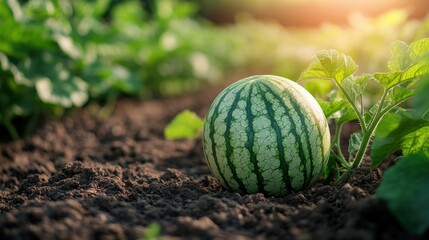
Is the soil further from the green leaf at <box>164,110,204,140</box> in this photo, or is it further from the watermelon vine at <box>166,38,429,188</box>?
the green leaf at <box>164,110,204,140</box>

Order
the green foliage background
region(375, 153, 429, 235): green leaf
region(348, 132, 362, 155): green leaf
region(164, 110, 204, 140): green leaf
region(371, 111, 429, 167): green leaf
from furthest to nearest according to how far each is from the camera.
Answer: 1. the green foliage background
2. region(164, 110, 204, 140): green leaf
3. region(348, 132, 362, 155): green leaf
4. region(371, 111, 429, 167): green leaf
5. region(375, 153, 429, 235): green leaf

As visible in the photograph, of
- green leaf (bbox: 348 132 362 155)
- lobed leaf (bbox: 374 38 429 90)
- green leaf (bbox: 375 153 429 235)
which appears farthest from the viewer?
green leaf (bbox: 348 132 362 155)

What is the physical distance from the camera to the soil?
222 cm

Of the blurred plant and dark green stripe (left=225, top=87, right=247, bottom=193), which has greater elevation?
the blurred plant

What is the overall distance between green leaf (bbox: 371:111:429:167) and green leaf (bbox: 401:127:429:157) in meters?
0.04

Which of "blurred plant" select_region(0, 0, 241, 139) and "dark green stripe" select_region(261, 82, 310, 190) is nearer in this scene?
"dark green stripe" select_region(261, 82, 310, 190)

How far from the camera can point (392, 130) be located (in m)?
2.57

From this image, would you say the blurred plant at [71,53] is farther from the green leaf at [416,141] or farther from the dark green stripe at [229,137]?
the green leaf at [416,141]

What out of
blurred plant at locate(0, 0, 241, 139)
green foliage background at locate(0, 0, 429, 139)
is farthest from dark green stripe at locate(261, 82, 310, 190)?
blurred plant at locate(0, 0, 241, 139)

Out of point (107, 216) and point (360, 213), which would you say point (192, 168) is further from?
point (360, 213)

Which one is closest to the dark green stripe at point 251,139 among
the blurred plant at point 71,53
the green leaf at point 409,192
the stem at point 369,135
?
the stem at point 369,135

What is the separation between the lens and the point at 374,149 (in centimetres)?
277

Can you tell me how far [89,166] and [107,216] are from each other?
1005mm

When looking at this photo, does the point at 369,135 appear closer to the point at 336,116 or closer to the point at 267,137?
the point at 336,116
